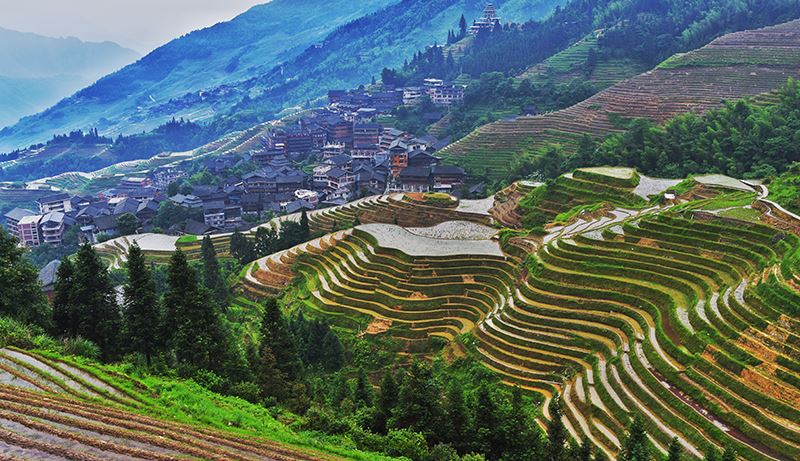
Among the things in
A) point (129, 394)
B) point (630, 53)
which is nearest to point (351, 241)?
point (129, 394)

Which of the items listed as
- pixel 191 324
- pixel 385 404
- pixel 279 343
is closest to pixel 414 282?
pixel 279 343

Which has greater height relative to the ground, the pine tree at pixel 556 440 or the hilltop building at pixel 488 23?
the hilltop building at pixel 488 23

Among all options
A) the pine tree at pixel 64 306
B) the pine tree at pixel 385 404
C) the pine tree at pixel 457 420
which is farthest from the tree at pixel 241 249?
the pine tree at pixel 457 420

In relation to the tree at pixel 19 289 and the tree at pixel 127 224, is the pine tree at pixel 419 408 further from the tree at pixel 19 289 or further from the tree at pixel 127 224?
the tree at pixel 127 224

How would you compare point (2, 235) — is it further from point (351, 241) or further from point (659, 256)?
point (659, 256)

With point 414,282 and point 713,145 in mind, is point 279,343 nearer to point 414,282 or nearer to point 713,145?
point 414,282

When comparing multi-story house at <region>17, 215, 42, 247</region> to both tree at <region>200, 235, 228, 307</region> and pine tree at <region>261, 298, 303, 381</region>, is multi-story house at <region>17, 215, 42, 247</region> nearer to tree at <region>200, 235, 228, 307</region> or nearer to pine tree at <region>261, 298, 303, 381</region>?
tree at <region>200, 235, 228, 307</region>
